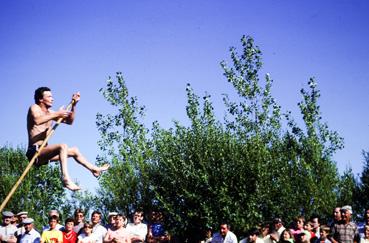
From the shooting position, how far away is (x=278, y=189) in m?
23.7

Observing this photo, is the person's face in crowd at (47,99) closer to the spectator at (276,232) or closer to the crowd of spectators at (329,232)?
the crowd of spectators at (329,232)

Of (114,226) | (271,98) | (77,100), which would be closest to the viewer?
(77,100)

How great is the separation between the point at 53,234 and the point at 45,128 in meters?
4.18

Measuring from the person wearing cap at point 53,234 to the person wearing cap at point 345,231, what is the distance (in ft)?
19.6

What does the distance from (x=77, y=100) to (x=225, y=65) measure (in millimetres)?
21906

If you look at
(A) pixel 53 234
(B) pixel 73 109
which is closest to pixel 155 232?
(A) pixel 53 234

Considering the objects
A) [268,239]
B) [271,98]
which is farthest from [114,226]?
[271,98]

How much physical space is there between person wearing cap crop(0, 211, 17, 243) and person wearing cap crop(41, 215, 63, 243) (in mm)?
1244

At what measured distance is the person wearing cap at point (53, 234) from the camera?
33.5 feet

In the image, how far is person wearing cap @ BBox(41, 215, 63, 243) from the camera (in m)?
10.2

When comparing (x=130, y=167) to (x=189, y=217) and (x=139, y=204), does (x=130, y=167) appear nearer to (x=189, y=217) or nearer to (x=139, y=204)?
(x=139, y=204)

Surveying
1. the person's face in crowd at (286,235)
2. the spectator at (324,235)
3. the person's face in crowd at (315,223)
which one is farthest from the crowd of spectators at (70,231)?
the person's face in crowd at (315,223)

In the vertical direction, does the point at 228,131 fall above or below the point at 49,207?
above

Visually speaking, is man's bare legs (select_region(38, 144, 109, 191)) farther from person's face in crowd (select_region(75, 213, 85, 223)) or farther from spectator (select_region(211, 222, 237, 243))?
spectator (select_region(211, 222, 237, 243))
